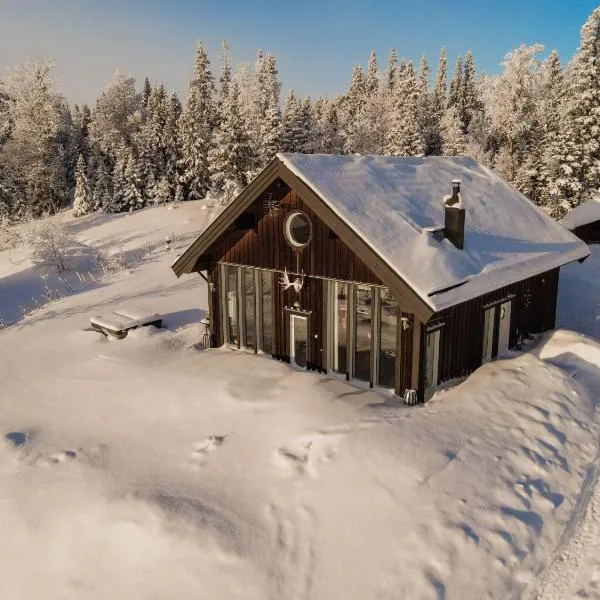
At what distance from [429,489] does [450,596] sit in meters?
1.96

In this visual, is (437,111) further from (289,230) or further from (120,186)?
(289,230)

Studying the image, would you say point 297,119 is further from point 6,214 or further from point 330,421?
point 330,421

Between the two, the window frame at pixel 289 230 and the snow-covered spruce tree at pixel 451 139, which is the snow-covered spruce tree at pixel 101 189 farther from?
the window frame at pixel 289 230

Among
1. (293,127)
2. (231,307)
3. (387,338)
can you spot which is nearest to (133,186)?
(293,127)

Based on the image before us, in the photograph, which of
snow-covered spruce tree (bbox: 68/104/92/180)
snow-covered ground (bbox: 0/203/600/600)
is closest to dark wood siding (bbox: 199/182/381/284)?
snow-covered ground (bbox: 0/203/600/600)

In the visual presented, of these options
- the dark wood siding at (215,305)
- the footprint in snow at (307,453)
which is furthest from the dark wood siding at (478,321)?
the dark wood siding at (215,305)

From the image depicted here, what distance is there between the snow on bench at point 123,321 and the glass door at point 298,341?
20.9ft

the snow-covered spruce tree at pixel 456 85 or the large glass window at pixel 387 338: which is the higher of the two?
the snow-covered spruce tree at pixel 456 85

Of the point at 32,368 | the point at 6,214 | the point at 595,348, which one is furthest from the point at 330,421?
the point at 6,214

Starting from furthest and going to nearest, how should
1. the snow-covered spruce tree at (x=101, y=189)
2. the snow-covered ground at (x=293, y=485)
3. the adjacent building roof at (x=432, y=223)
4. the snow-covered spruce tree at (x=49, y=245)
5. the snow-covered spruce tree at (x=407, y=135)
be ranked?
the snow-covered spruce tree at (x=101, y=189)
the snow-covered spruce tree at (x=407, y=135)
the snow-covered spruce tree at (x=49, y=245)
the adjacent building roof at (x=432, y=223)
the snow-covered ground at (x=293, y=485)

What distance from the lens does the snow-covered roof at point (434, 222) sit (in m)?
13.1

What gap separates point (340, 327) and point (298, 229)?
292cm

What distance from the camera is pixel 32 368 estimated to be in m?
17.5

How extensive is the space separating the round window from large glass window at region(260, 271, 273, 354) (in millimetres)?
1430
